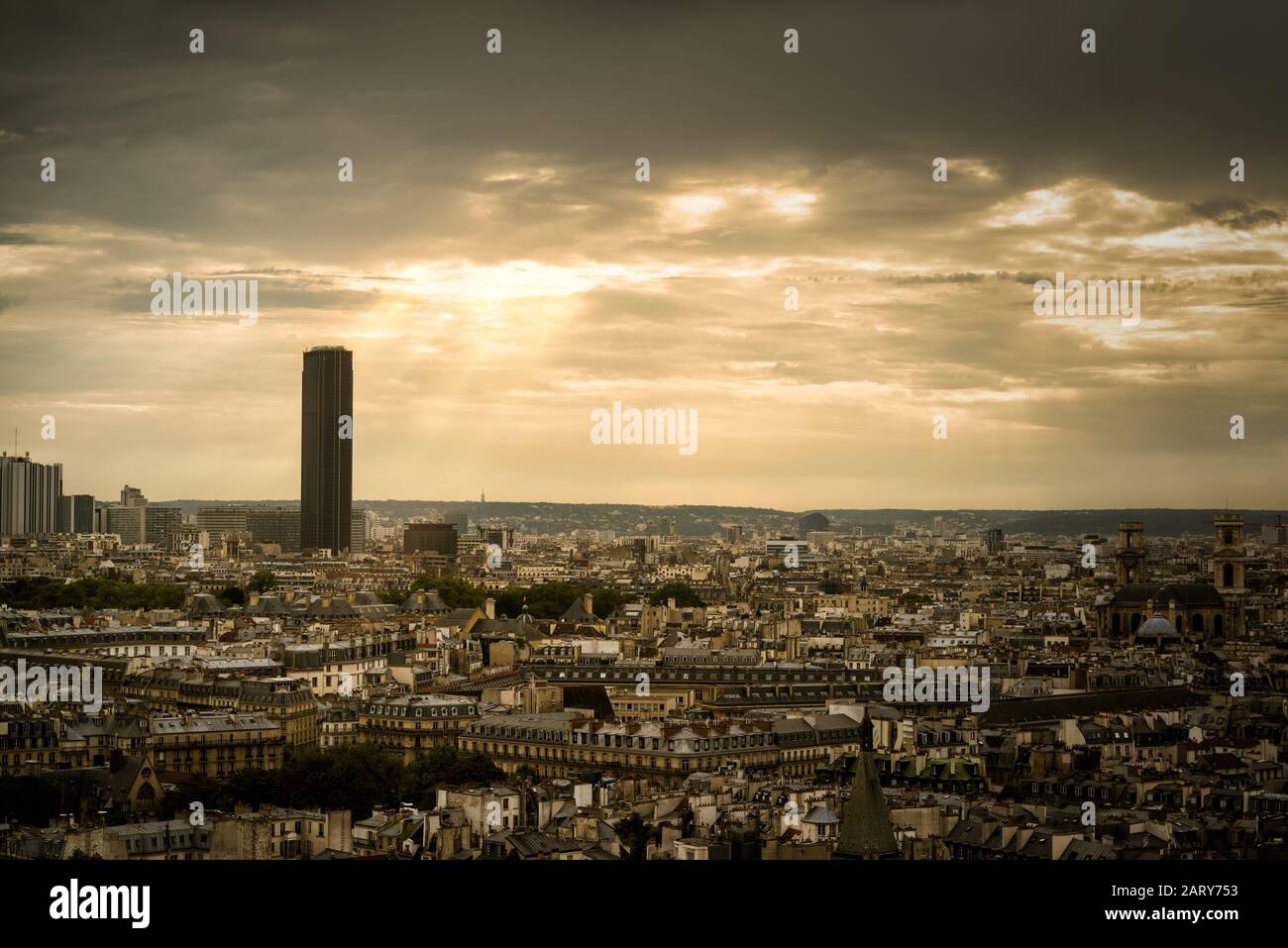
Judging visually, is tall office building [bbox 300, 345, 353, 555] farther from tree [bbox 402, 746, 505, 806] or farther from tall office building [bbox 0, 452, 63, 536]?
tree [bbox 402, 746, 505, 806]

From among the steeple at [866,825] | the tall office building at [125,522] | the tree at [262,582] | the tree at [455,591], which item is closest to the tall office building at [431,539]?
the tall office building at [125,522]

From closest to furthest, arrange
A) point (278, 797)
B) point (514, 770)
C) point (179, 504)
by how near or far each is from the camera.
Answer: point (278, 797)
point (514, 770)
point (179, 504)

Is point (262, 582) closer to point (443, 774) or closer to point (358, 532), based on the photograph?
point (358, 532)

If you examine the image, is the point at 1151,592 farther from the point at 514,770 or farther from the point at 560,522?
the point at 560,522

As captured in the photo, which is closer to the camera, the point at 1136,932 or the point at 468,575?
the point at 1136,932

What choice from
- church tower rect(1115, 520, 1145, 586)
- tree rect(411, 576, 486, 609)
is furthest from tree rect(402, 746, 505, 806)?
church tower rect(1115, 520, 1145, 586)

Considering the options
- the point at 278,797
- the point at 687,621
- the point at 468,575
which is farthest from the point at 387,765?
the point at 468,575
